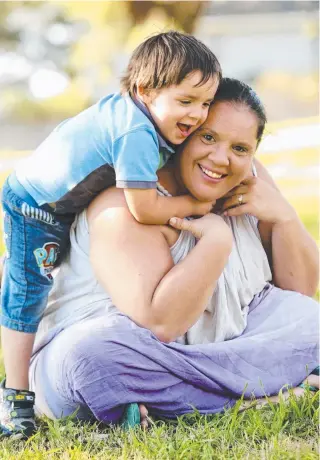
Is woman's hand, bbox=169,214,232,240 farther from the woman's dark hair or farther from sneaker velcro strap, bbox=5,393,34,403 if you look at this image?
sneaker velcro strap, bbox=5,393,34,403

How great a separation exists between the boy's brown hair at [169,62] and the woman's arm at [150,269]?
0.43m

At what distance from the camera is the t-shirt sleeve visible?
288cm

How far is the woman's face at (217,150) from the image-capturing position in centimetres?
312

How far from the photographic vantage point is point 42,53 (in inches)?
523

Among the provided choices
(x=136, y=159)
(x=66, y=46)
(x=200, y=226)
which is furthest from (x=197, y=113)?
(x=66, y=46)

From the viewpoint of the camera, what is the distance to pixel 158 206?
10.0 ft

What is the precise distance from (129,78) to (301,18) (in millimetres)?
11594

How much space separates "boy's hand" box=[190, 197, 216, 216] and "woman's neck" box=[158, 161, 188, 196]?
0.08 m

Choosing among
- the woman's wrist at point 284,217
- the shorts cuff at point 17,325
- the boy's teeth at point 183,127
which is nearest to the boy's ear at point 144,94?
the boy's teeth at point 183,127

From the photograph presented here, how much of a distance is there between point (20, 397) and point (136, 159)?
1.01 m

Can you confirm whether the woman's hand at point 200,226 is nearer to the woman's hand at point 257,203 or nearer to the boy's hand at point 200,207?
the boy's hand at point 200,207

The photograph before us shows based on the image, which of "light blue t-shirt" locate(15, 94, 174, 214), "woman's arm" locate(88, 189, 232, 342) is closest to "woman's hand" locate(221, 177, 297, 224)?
"woman's arm" locate(88, 189, 232, 342)

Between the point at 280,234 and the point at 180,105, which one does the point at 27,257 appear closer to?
the point at 180,105

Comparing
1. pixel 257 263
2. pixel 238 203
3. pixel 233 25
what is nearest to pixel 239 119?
pixel 238 203
